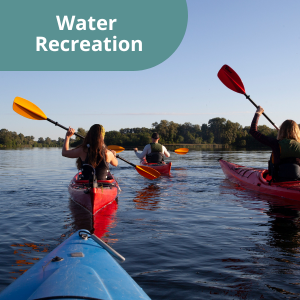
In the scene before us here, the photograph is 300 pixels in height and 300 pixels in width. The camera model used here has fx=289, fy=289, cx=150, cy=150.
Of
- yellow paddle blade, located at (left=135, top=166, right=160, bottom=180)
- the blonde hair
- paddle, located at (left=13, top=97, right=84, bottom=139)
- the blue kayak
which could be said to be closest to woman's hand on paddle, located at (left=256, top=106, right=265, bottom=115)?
the blonde hair

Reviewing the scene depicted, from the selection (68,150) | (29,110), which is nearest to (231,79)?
(68,150)

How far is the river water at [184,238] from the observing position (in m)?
2.74

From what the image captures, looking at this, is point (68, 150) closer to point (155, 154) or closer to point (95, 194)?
point (95, 194)

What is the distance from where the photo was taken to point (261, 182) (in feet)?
25.0

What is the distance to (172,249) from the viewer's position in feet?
11.9

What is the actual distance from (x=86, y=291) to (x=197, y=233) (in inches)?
110

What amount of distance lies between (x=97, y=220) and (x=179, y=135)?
4077 inches

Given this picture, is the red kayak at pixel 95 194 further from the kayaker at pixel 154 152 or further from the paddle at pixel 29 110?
the kayaker at pixel 154 152

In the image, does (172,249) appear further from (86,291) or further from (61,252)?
(86,291)

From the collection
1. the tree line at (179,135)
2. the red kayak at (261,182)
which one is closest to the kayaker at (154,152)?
the red kayak at (261,182)

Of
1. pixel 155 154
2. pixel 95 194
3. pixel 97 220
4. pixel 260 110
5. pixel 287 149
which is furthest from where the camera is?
pixel 155 154

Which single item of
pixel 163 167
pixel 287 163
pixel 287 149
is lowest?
pixel 163 167

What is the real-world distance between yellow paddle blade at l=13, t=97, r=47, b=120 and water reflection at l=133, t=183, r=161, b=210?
2.97 metres

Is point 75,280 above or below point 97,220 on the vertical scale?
above
